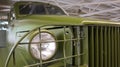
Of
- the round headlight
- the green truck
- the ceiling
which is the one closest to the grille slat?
the green truck

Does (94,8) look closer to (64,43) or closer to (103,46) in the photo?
(103,46)

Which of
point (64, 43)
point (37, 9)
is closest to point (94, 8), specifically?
point (37, 9)

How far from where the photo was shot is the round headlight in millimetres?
1961

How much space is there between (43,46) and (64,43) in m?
0.21

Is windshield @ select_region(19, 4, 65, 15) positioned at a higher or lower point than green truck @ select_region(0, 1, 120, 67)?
higher

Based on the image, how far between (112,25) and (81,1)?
3.06 m

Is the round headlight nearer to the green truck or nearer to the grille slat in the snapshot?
the green truck

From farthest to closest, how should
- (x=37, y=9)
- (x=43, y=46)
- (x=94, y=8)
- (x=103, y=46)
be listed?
(x=94, y=8), (x=37, y=9), (x=103, y=46), (x=43, y=46)

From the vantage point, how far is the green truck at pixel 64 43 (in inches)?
77.7

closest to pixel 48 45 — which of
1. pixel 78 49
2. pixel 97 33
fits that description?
pixel 78 49

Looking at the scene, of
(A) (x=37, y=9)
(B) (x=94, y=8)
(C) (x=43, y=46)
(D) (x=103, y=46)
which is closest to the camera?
(C) (x=43, y=46)

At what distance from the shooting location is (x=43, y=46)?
202cm

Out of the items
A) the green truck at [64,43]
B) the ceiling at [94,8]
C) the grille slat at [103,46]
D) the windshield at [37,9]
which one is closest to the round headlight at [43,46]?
the green truck at [64,43]

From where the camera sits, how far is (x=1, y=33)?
287cm
